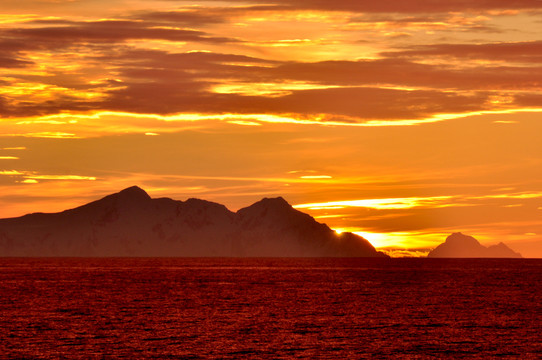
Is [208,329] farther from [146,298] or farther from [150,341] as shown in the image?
[146,298]

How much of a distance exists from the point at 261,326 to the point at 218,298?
48.3 metres

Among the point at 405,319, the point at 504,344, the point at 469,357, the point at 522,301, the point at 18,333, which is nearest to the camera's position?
the point at 469,357

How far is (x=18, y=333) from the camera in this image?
8106 centimetres

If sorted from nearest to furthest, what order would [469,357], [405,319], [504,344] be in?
[469,357]
[504,344]
[405,319]

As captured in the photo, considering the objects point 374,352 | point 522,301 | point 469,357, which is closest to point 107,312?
point 374,352

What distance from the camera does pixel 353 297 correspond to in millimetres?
141625

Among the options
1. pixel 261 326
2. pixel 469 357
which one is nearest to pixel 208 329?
pixel 261 326

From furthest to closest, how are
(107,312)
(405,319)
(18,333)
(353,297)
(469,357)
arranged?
(353,297) < (107,312) < (405,319) < (18,333) < (469,357)

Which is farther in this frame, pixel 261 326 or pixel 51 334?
pixel 261 326

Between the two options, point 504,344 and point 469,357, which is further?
point 504,344

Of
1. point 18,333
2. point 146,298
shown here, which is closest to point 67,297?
point 146,298

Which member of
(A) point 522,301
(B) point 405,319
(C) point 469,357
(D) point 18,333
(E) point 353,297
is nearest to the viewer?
(C) point 469,357

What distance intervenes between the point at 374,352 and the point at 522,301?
7083 cm

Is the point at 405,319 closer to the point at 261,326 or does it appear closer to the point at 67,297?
the point at 261,326
